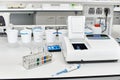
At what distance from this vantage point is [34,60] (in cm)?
129

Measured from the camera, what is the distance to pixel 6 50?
1584 mm

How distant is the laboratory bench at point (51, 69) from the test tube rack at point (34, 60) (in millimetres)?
21

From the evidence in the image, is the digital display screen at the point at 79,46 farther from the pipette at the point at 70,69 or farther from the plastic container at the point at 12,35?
the plastic container at the point at 12,35

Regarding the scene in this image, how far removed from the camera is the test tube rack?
1.27 meters

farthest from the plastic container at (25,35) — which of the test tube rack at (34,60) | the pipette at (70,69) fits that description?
the pipette at (70,69)

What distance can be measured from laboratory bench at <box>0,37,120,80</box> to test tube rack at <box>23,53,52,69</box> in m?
0.02

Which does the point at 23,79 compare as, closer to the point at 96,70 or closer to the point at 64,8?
the point at 96,70

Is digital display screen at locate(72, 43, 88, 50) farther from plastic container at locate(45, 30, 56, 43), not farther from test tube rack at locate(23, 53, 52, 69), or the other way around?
plastic container at locate(45, 30, 56, 43)

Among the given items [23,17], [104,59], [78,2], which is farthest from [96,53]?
[23,17]

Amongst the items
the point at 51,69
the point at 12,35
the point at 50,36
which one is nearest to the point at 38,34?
the point at 50,36

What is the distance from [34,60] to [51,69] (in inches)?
4.7

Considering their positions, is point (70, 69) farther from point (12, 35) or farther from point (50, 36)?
point (12, 35)

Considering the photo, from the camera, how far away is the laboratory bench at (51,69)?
120 centimetres

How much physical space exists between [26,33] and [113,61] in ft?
2.45
